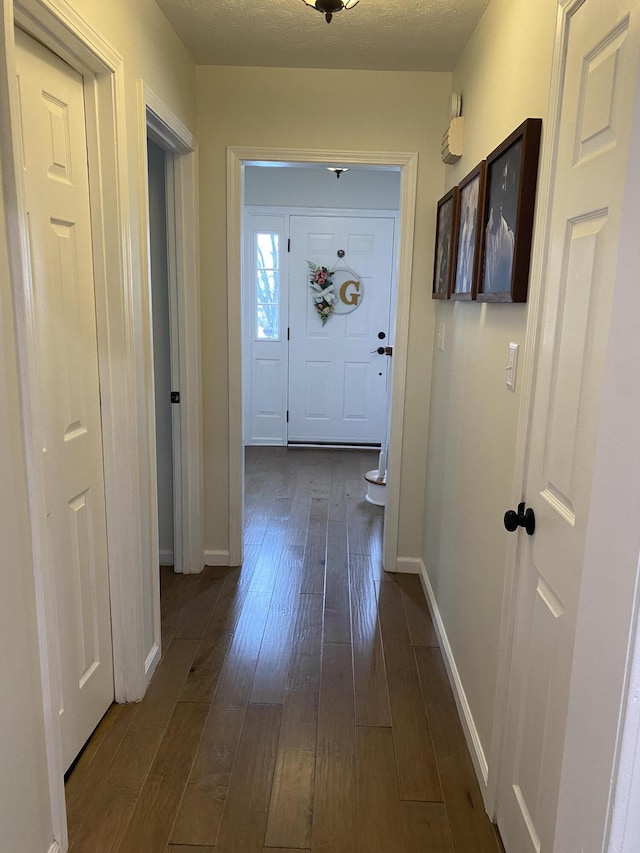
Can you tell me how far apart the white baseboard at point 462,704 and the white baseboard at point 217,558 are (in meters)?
1.08

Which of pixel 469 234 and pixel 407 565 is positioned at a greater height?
pixel 469 234

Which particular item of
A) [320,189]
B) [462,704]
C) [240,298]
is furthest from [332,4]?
[320,189]

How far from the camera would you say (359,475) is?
4969mm

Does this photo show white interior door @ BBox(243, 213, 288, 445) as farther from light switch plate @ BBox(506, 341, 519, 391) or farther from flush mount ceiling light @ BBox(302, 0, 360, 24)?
light switch plate @ BBox(506, 341, 519, 391)

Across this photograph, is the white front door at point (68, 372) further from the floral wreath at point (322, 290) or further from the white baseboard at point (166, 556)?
the floral wreath at point (322, 290)

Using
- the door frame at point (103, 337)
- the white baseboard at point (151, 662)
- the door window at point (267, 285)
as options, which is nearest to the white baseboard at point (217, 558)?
the white baseboard at point (151, 662)

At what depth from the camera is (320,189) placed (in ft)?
17.5

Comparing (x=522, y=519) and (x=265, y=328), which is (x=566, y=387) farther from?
(x=265, y=328)

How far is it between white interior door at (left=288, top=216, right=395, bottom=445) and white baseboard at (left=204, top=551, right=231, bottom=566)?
8.43 ft

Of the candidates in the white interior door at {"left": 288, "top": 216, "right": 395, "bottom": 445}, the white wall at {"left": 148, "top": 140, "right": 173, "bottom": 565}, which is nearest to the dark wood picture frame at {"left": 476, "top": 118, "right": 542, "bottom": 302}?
the white wall at {"left": 148, "top": 140, "right": 173, "bottom": 565}

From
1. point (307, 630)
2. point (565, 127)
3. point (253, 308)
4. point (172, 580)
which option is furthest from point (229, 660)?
point (253, 308)

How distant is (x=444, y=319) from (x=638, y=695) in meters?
2.26

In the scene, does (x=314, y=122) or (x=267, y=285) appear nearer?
(x=314, y=122)

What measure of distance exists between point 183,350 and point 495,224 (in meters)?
1.63
